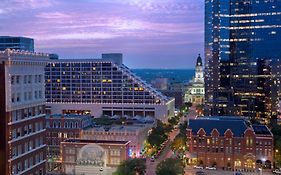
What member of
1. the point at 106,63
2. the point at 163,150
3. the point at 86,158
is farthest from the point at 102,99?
the point at 86,158

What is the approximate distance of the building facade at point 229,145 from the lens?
7706 centimetres

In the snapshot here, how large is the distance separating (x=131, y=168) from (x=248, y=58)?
11031 cm

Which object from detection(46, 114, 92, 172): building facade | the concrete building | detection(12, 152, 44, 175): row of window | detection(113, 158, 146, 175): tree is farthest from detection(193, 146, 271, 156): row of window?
detection(12, 152, 44, 175): row of window

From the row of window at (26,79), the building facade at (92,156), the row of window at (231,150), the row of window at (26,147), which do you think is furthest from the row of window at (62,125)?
the row of window at (26,79)

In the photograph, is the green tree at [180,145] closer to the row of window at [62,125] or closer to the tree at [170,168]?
the row of window at [62,125]

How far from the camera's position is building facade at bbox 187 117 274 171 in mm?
77062

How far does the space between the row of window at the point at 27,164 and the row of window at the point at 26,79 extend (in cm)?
800

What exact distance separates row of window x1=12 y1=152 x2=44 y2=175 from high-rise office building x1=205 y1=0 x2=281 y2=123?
107747 millimetres

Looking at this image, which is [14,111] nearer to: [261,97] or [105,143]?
[105,143]

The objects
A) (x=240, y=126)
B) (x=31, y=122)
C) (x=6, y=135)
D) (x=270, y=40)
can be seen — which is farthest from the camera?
(x=270, y=40)

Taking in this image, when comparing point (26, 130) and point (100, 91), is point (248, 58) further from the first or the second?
point (26, 130)

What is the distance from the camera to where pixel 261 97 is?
475ft

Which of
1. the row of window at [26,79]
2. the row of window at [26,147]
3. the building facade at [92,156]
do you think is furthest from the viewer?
the building facade at [92,156]

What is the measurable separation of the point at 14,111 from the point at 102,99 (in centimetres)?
9517
